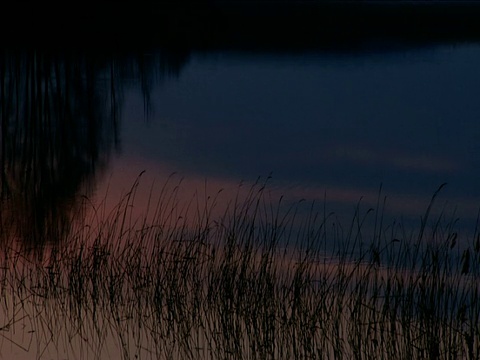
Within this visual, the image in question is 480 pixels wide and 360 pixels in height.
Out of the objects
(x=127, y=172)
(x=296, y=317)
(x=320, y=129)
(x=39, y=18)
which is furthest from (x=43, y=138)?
(x=296, y=317)

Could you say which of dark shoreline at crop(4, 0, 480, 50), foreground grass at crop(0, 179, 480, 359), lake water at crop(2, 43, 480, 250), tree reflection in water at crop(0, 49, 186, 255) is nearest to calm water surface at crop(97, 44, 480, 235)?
lake water at crop(2, 43, 480, 250)

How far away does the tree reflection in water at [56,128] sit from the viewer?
46.0ft

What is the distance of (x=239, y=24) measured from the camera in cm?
5978

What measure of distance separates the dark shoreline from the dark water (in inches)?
13.5

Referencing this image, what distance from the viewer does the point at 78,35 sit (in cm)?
4006

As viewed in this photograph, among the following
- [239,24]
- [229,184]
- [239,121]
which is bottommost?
[239,24]

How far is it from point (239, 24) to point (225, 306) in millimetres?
52022

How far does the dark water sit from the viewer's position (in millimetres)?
18609

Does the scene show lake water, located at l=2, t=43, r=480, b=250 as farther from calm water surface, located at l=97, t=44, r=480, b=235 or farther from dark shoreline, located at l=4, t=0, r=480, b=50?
dark shoreline, located at l=4, t=0, r=480, b=50

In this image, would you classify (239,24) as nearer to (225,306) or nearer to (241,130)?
(241,130)

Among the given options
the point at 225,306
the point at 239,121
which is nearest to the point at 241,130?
the point at 239,121

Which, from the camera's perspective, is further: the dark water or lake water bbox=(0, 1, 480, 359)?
the dark water

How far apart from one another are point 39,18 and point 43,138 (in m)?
11.0

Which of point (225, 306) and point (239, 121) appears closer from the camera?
point (225, 306)
